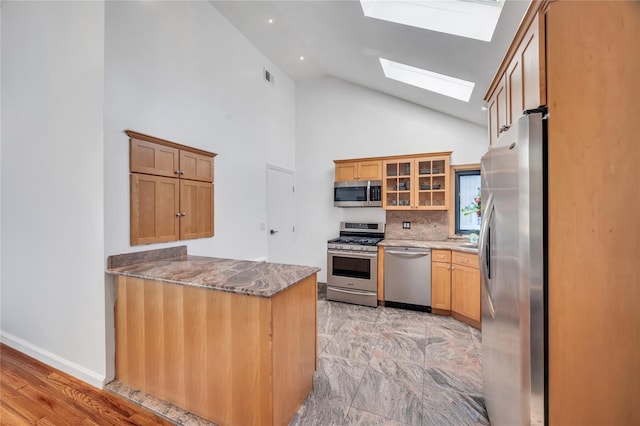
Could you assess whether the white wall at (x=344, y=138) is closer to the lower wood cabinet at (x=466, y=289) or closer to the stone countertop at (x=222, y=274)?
the lower wood cabinet at (x=466, y=289)

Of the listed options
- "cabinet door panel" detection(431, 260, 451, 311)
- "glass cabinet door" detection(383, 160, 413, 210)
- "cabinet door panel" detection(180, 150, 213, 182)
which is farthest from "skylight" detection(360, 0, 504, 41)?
"cabinet door panel" detection(431, 260, 451, 311)

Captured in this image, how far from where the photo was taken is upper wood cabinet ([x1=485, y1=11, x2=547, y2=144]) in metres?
1.03

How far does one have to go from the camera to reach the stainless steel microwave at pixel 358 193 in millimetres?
4316

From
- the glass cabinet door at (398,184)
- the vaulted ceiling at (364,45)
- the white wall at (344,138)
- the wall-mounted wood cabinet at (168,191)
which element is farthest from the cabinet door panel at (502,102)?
→ the wall-mounted wood cabinet at (168,191)

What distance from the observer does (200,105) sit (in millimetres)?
3094

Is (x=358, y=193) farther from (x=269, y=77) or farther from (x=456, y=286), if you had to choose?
(x=269, y=77)

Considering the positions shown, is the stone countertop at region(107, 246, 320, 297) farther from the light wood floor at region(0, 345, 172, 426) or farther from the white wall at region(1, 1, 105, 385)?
the light wood floor at region(0, 345, 172, 426)

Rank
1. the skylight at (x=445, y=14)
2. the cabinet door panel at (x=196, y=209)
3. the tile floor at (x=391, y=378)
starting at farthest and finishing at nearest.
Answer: the cabinet door panel at (x=196, y=209) → the skylight at (x=445, y=14) → the tile floor at (x=391, y=378)

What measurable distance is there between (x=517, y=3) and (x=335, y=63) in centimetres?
289

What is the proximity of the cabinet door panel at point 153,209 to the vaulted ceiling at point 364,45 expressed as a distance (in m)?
2.30

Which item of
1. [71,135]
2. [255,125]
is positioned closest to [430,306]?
[255,125]

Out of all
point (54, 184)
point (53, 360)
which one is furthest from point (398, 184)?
point (53, 360)

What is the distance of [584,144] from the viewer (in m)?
0.98

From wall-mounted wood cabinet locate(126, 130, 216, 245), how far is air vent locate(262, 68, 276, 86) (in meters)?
1.97
